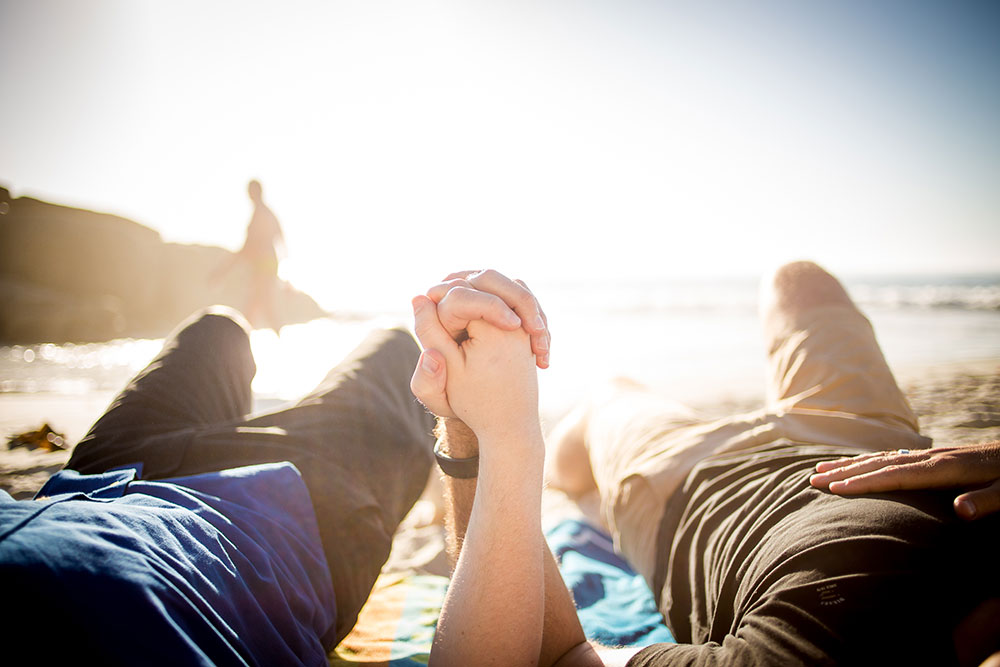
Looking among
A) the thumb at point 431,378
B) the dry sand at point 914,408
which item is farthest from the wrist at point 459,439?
the dry sand at point 914,408

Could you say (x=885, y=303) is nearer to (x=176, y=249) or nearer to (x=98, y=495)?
(x=98, y=495)

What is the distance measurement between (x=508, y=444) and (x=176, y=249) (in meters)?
20.5

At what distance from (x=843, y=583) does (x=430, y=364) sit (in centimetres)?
96

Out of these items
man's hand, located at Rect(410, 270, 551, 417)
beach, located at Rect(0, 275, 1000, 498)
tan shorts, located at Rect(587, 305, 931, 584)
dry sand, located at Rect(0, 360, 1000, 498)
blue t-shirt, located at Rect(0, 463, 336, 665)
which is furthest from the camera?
beach, located at Rect(0, 275, 1000, 498)

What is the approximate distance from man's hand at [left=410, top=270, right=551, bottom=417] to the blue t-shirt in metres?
0.56

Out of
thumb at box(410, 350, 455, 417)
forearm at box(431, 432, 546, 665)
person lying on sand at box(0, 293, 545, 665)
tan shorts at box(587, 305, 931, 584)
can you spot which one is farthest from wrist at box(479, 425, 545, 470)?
tan shorts at box(587, 305, 931, 584)

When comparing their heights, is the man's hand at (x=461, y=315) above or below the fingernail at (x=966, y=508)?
above

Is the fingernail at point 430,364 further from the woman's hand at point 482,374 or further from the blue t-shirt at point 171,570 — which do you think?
the blue t-shirt at point 171,570

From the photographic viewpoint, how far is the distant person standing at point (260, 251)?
684 cm

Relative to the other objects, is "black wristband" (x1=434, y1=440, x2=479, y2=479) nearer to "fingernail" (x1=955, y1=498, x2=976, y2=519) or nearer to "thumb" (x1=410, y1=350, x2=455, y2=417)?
"thumb" (x1=410, y1=350, x2=455, y2=417)

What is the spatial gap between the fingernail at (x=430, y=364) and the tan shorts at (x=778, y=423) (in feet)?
3.98

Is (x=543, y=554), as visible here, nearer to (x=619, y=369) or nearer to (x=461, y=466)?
(x=461, y=466)

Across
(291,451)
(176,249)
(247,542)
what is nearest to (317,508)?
(291,451)

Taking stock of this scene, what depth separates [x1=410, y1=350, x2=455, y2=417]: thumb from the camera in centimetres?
111
